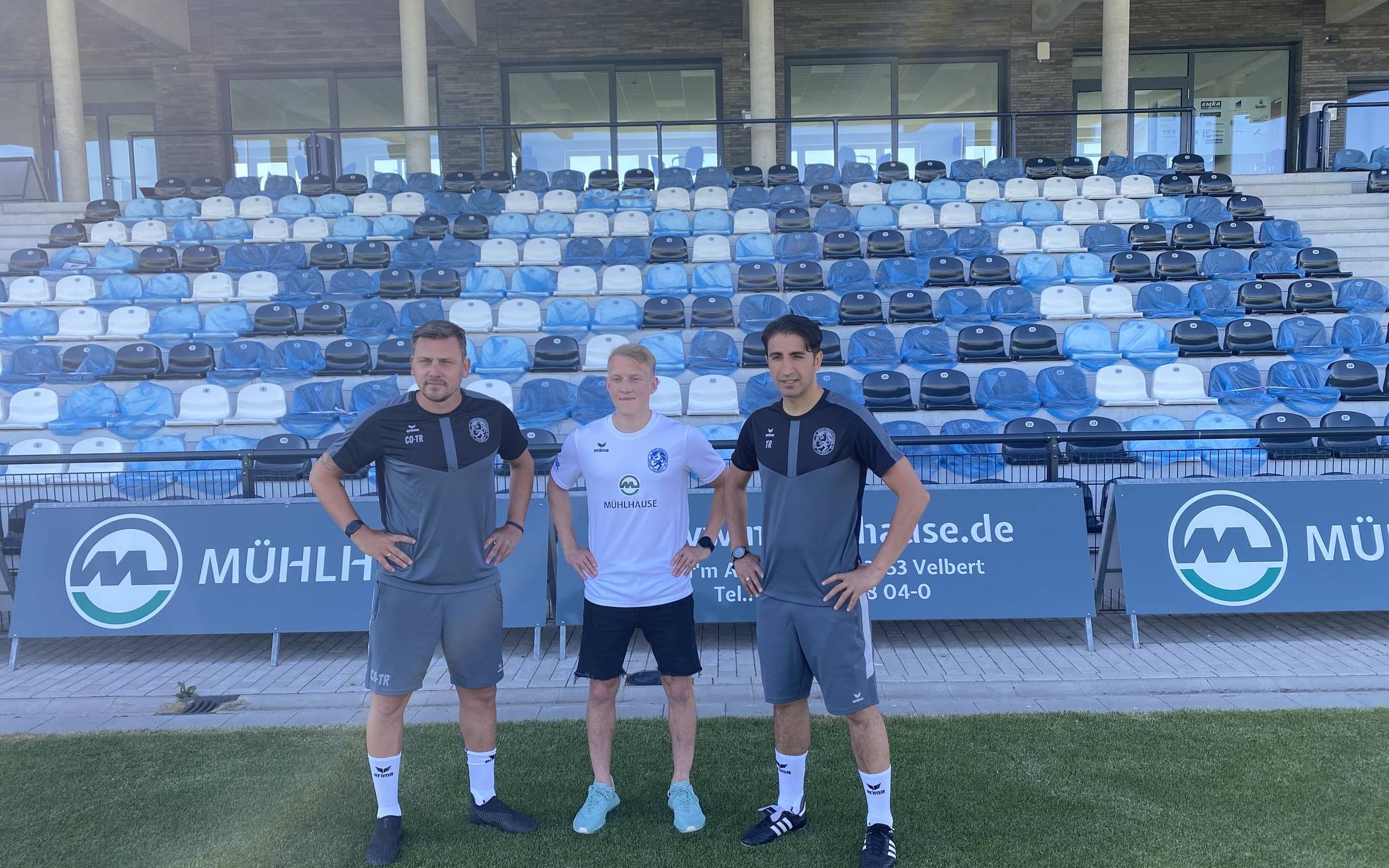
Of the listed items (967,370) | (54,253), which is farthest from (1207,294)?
(54,253)

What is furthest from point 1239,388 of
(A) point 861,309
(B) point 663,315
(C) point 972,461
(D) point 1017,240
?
(B) point 663,315

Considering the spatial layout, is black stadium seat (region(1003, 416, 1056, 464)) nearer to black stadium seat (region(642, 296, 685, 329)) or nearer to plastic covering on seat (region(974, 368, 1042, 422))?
plastic covering on seat (region(974, 368, 1042, 422))

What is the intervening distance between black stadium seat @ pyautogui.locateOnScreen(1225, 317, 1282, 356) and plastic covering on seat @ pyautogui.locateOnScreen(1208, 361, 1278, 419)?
491 mm

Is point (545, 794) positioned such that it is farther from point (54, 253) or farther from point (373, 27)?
point (373, 27)

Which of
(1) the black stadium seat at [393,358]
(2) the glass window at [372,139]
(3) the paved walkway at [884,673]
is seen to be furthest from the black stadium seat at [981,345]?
(2) the glass window at [372,139]

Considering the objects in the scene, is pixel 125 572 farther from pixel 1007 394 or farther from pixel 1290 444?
pixel 1290 444

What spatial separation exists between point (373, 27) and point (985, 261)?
1313 cm

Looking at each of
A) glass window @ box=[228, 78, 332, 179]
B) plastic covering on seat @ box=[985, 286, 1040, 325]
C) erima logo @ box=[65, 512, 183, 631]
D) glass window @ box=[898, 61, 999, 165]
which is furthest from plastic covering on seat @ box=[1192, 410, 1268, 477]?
glass window @ box=[228, 78, 332, 179]

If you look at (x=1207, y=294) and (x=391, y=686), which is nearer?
(x=391, y=686)

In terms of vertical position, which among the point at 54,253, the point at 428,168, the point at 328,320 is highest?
the point at 428,168

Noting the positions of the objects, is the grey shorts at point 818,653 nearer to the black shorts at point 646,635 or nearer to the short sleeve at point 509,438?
the black shorts at point 646,635

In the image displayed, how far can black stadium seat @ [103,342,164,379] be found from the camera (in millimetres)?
10492

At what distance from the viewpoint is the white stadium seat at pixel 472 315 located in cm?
1142

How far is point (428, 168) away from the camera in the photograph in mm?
15875
